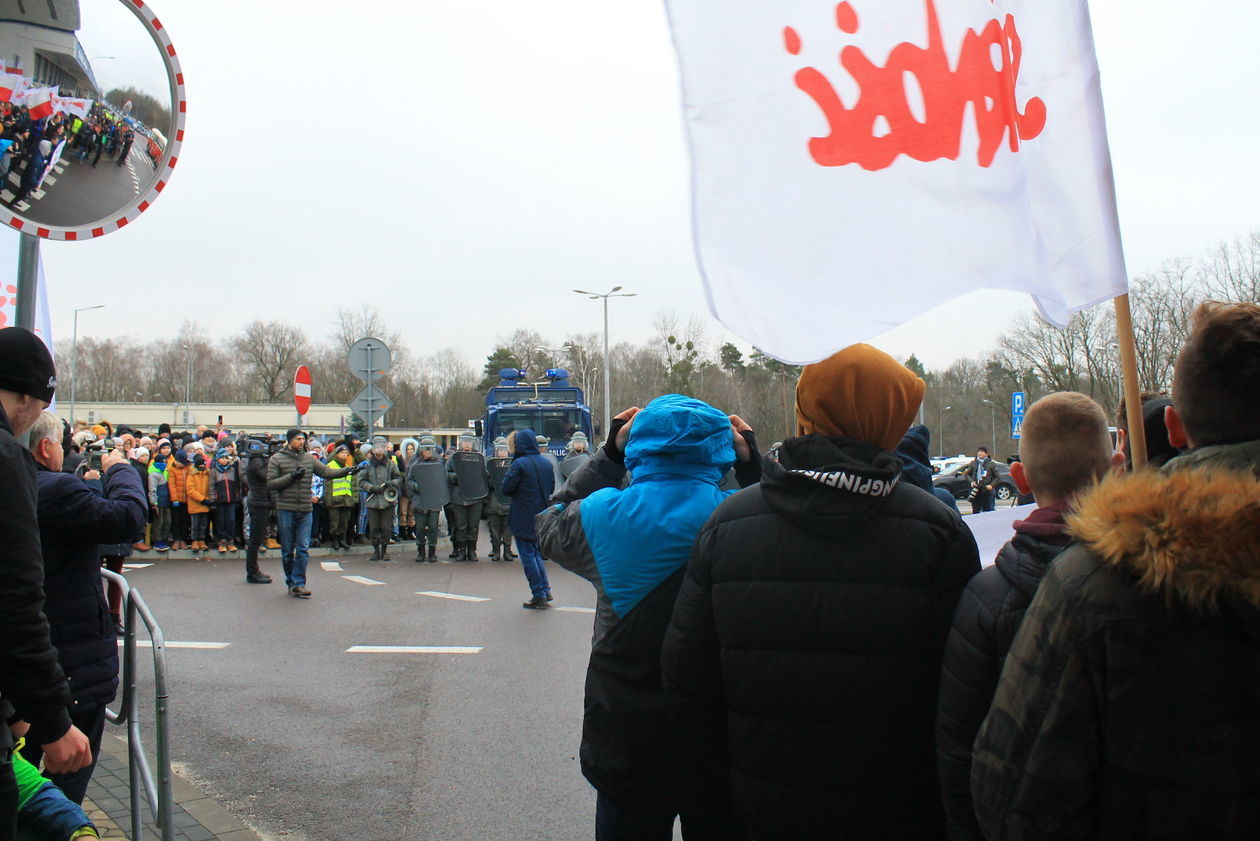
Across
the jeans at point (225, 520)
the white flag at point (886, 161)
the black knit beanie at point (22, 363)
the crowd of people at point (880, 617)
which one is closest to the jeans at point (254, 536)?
the jeans at point (225, 520)

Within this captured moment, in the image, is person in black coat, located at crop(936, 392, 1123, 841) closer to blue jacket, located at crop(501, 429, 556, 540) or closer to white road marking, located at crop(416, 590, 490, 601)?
blue jacket, located at crop(501, 429, 556, 540)

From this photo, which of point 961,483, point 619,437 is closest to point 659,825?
point 619,437

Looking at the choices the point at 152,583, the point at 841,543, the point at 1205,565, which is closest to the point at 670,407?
the point at 841,543

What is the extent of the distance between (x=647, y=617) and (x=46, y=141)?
2.27 m

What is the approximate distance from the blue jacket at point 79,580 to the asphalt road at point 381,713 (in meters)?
1.36

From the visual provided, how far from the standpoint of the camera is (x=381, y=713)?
6.23 meters

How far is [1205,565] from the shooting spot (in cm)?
136

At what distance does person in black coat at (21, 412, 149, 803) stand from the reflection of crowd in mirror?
1.14m

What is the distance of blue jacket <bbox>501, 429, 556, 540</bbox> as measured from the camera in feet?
35.4

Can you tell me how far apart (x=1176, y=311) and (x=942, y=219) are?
45106mm

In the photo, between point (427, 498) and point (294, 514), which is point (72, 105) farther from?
point (427, 498)

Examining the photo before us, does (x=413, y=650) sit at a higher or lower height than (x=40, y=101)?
lower

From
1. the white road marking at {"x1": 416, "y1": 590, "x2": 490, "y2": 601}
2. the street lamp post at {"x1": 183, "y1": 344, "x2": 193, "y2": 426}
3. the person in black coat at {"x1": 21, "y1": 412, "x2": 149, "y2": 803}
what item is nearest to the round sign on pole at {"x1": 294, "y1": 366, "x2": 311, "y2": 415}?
the white road marking at {"x1": 416, "y1": 590, "x2": 490, "y2": 601}

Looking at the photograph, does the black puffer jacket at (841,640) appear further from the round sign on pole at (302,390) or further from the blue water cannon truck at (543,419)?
the blue water cannon truck at (543,419)
